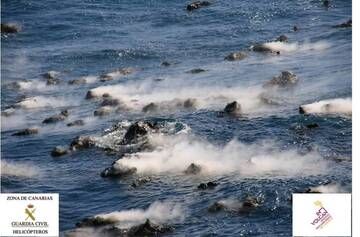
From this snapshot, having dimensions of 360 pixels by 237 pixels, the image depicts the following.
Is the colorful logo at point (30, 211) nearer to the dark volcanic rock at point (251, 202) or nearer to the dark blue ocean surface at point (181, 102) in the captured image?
the dark blue ocean surface at point (181, 102)

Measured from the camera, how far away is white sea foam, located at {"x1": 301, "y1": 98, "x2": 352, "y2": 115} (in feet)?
128

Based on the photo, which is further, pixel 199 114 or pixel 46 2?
pixel 46 2

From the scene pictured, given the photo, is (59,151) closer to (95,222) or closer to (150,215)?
(95,222)

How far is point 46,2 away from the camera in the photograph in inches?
2576

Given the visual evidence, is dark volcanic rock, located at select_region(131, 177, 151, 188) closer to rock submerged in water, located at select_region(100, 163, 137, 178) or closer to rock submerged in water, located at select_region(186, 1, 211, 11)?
rock submerged in water, located at select_region(100, 163, 137, 178)

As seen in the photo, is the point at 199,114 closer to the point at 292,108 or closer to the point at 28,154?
the point at 292,108

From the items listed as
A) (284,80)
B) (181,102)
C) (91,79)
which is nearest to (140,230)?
(181,102)

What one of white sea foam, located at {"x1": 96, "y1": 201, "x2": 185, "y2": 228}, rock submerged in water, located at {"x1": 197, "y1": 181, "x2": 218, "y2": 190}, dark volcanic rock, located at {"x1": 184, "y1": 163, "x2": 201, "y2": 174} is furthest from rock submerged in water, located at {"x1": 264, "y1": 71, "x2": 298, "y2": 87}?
Answer: white sea foam, located at {"x1": 96, "y1": 201, "x2": 185, "y2": 228}

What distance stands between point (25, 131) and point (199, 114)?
11.4m

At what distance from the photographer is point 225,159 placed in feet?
119

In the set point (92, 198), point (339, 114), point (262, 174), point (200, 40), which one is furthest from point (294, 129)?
point (200, 40)

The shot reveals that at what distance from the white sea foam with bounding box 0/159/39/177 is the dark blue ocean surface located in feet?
0.27

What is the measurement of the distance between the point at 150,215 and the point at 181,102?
45.2 ft

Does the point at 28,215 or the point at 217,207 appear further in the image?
the point at 217,207
